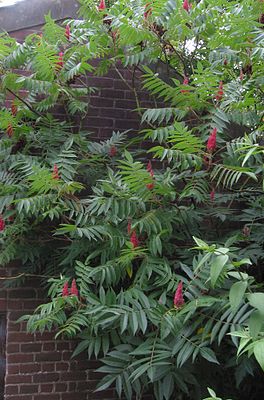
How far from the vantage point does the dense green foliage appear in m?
3.13

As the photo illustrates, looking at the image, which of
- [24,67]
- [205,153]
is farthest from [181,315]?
[24,67]

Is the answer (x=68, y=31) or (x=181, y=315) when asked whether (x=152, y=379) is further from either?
(x=68, y=31)

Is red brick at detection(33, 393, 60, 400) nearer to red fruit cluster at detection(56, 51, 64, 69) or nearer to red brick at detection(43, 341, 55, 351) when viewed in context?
red brick at detection(43, 341, 55, 351)

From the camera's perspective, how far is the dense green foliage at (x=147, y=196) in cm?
313

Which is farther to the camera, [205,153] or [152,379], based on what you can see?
[205,153]

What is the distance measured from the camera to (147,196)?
10.9 feet

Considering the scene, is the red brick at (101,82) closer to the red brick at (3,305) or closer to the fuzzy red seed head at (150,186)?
the fuzzy red seed head at (150,186)

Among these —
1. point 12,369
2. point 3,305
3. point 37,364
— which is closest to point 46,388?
point 37,364

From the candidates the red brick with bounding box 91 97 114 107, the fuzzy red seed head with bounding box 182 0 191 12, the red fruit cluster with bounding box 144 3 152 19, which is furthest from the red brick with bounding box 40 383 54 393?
the fuzzy red seed head with bounding box 182 0 191 12

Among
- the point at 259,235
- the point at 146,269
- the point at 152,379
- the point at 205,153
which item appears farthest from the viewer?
the point at 259,235

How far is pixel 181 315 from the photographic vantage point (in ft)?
9.96

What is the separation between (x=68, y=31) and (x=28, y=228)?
4.98ft

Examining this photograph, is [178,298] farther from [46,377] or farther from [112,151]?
[46,377]

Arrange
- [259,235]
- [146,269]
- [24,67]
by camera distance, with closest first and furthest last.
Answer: [146,269]
[259,235]
[24,67]
